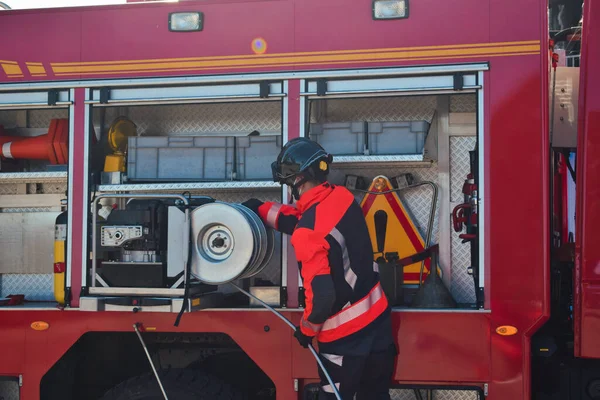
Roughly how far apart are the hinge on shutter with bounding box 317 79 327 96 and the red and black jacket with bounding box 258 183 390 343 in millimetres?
553

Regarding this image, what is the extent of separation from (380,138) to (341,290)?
3.71ft

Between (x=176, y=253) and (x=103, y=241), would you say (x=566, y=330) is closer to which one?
(x=176, y=253)

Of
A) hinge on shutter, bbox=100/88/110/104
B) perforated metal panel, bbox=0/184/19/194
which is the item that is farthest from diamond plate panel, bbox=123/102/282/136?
perforated metal panel, bbox=0/184/19/194

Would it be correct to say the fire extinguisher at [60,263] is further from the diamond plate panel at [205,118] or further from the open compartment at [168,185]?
the diamond plate panel at [205,118]

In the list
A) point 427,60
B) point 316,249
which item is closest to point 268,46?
point 427,60

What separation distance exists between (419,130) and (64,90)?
Answer: 223 centimetres

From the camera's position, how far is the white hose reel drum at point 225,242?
349cm

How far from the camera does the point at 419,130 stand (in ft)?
13.0

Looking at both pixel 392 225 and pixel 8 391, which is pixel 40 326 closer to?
pixel 8 391

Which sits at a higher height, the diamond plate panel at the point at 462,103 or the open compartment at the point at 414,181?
the diamond plate panel at the point at 462,103

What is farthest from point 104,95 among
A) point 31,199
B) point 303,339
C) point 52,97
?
point 303,339

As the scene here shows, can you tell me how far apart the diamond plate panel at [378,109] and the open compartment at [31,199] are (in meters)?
1.80

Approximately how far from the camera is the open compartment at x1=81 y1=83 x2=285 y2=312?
11.9 ft

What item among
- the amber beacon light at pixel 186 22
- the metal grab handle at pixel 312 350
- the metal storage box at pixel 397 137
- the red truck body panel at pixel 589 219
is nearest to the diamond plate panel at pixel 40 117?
the amber beacon light at pixel 186 22
